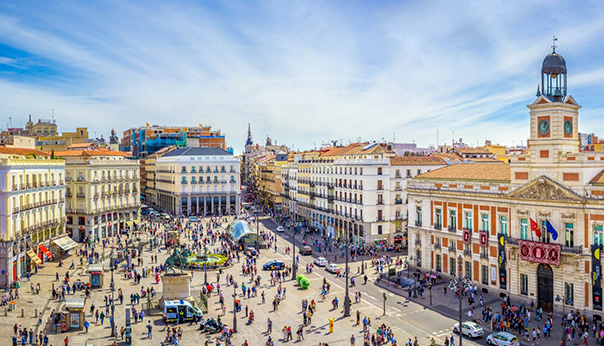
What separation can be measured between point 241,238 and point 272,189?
2067 inches

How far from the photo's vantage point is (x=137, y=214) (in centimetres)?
8831

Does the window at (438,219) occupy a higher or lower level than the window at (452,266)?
higher

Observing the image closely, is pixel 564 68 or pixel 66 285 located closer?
pixel 564 68

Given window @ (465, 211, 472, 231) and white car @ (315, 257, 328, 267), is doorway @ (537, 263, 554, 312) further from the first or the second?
white car @ (315, 257, 328, 267)

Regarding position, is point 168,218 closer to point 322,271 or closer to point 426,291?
point 322,271

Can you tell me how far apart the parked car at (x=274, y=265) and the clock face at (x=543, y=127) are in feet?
98.9

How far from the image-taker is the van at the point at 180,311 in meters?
39.2

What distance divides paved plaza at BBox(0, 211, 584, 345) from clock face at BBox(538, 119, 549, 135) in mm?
15188

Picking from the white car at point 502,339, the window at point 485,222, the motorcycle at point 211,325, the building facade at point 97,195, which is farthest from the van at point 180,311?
the building facade at point 97,195

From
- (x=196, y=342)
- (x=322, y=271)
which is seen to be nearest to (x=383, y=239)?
(x=322, y=271)

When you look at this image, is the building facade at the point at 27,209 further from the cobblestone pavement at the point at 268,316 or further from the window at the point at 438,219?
the window at the point at 438,219

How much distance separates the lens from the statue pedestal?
42.6 meters

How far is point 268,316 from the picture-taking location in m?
41.6

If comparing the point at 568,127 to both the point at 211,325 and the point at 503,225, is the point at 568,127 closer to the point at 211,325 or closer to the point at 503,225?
the point at 503,225
